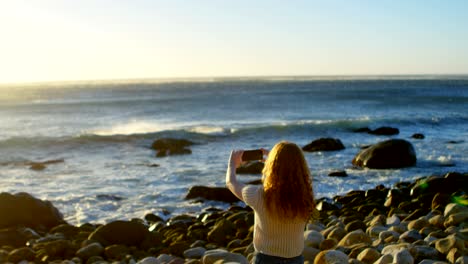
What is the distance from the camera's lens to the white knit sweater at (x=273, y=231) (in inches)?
157

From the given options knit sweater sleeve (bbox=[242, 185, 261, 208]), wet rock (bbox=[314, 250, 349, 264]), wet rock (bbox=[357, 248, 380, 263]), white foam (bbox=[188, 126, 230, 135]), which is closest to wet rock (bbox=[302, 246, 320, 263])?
wet rock (bbox=[314, 250, 349, 264])

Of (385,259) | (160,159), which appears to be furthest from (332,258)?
(160,159)

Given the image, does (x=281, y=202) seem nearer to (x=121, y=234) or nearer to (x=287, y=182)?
(x=287, y=182)

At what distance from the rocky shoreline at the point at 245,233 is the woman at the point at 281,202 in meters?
1.58

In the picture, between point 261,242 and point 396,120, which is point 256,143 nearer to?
point 396,120

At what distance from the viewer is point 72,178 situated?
636 inches

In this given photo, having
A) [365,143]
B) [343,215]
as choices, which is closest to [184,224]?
[343,215]

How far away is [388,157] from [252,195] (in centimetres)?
1343

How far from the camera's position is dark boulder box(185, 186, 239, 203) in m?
12.7

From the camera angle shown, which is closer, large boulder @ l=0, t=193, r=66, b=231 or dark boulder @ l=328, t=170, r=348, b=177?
large boulder @ l=0, t=193, r=66, b=231

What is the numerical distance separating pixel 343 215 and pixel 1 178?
10.7 meters

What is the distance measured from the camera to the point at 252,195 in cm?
402

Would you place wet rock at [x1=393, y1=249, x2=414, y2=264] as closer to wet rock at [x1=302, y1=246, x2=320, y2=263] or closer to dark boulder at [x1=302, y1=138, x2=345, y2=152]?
wet rock at [x1=302, y1=246, x2=320, y2=263]

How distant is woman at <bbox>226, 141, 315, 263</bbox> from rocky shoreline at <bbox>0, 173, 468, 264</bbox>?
1.58 meters
